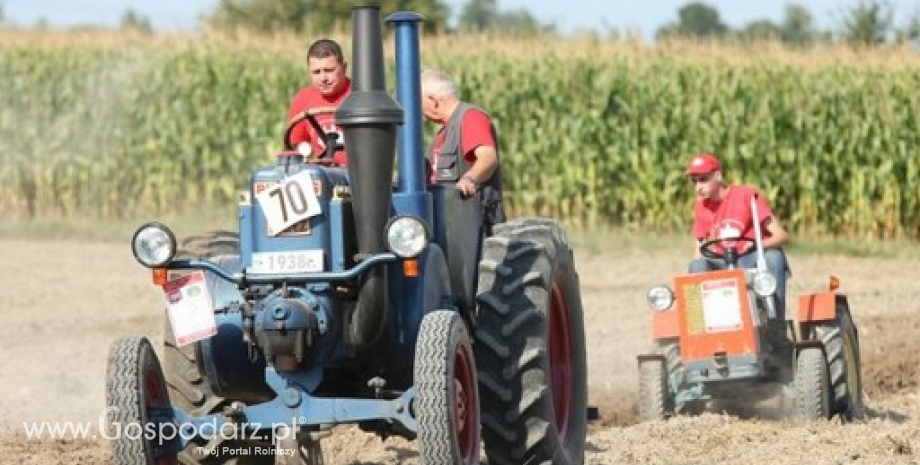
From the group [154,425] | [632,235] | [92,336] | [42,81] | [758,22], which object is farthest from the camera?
[758,22]

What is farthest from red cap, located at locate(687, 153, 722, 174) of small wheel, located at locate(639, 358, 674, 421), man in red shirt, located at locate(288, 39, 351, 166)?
man in red shirt, located at locate(288, 39, 351, 166)

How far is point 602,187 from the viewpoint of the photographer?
25.3 m

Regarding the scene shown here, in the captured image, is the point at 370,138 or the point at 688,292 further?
the point at 688,292

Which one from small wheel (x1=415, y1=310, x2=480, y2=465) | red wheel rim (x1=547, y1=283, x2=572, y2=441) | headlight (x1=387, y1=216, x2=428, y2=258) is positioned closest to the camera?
small wheel (x1=415, y1=310, x2=480, y2=465)

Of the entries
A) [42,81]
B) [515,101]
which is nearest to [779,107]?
[515,101]

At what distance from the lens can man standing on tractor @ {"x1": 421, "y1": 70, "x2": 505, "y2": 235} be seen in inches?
369

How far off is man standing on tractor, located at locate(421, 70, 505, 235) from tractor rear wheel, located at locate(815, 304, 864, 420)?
12.0 feet

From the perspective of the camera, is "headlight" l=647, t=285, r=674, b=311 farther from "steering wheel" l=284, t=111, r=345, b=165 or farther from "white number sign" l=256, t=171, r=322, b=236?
"white number sign" l=256, t=171, r=322, b=236

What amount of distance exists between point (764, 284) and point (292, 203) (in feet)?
17.9

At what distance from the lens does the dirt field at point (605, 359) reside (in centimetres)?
992

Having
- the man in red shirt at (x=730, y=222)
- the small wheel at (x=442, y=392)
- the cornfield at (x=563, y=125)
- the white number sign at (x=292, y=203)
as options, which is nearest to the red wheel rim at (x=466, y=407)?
the small wheel at (x=442, y=392)

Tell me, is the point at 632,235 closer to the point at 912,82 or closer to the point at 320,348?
the point at 912,82

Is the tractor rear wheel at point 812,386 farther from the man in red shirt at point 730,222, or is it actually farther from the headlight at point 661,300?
the headlight at point 661,300

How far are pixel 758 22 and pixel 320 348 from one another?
59.0m
